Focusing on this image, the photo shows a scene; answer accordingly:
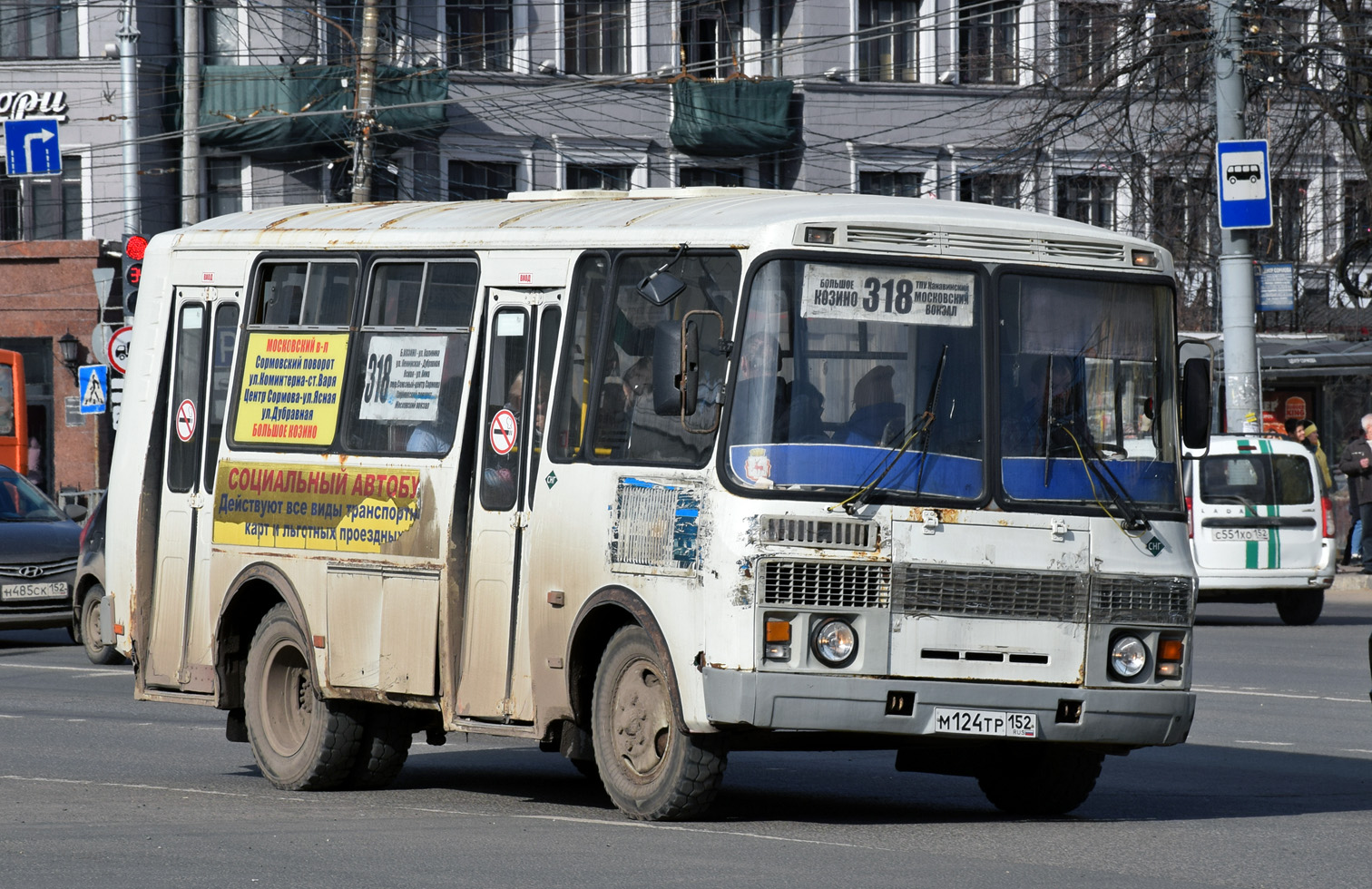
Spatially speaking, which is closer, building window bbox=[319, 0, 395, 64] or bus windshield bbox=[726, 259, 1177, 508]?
bus windshield bbox=[726, 259, 1177, 508]

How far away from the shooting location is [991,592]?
937 centimetres

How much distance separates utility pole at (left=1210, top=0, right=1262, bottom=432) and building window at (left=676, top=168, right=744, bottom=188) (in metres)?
21.3

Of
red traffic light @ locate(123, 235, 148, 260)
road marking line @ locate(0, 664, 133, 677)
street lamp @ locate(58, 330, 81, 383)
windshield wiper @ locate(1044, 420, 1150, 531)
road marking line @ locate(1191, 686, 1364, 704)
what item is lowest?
road marking line @ locate(0, 664, 133, 677)

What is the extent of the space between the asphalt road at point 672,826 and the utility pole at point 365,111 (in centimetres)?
1862

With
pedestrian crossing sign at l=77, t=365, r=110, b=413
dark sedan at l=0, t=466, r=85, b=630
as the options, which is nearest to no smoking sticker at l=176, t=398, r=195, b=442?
dark sedan at l=0, t=466, r=85, b=630

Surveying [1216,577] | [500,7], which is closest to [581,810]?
[1216,577]

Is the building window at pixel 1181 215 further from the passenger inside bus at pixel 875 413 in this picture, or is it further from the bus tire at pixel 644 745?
the bus tire at pixel 644 745

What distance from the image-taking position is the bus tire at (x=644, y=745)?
929 cm

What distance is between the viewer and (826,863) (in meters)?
8.40

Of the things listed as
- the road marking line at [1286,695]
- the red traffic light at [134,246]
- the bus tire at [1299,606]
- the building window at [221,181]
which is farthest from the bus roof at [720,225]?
the building window at [221,181]

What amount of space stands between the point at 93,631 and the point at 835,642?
40.8 feet

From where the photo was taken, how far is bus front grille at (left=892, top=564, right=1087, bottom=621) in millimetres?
9273

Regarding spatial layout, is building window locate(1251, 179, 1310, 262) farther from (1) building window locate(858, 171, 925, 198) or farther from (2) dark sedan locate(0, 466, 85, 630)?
(2) dark sedan locate(0, 466, 85, 630)

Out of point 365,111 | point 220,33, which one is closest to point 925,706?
point 365,111
